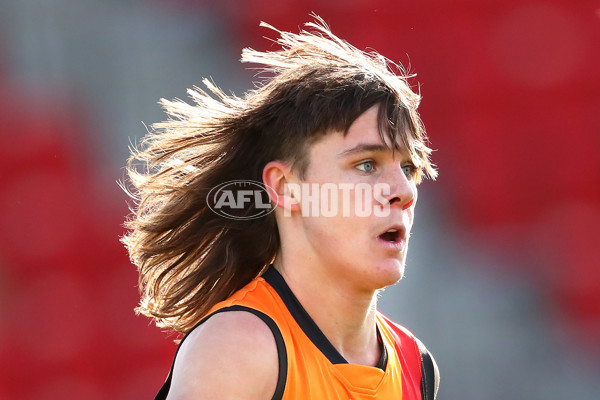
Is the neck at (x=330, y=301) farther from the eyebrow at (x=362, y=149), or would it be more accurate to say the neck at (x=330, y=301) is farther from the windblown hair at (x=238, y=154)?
the eyebrow at (x=362, y=149)

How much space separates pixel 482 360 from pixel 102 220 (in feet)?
7.46

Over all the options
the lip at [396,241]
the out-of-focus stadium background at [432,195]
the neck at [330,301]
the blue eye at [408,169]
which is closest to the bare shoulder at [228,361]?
the neck at [330,301]

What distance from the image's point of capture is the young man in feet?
6.59

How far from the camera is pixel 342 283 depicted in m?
2.26

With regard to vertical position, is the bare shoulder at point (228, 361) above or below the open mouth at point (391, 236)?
below

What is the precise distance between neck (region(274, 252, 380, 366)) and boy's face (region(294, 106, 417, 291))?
0.10ft

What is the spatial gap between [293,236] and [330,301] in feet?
0.72

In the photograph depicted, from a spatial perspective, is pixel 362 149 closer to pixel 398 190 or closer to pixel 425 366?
pixel 398 190

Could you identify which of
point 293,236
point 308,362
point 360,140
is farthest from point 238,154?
point 308,362

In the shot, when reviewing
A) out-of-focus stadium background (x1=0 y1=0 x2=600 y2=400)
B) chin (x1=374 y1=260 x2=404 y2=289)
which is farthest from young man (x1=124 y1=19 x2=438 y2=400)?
out-of-focus stadium background (x1=0 y1=0 x2=600 y2=400)

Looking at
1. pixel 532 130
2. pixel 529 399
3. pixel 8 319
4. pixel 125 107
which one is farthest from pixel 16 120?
pixel 529 399

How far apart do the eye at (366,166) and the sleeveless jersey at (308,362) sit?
0.40 meters

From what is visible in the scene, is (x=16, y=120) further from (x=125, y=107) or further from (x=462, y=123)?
(x=462, y=123)

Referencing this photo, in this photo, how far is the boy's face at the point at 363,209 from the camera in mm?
2176
